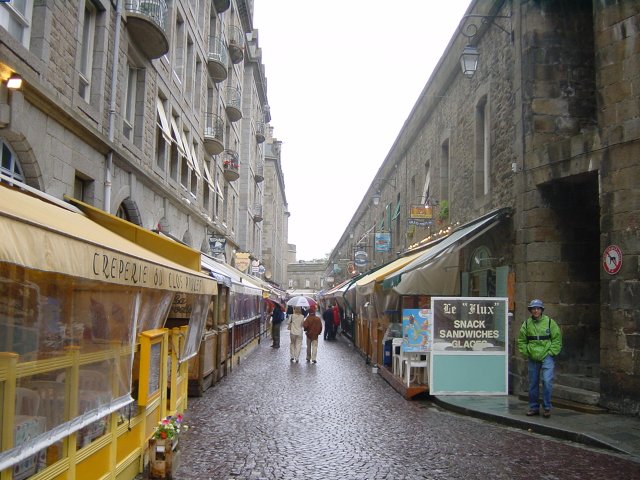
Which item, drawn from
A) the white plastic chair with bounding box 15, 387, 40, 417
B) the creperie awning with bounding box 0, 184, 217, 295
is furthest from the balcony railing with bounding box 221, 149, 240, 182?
the white plastic chair with bounding box 15, 387, 40, 417

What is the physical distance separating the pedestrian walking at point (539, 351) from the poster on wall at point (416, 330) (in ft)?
8.05

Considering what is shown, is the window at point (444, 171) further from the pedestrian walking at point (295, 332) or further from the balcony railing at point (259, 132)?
the balcony railing at point (259, 132)

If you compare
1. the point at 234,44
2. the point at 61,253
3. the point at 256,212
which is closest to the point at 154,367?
the point at 61,253

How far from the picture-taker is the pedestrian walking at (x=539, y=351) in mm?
9422

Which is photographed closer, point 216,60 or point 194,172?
point 194,172

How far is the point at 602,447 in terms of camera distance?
764cm

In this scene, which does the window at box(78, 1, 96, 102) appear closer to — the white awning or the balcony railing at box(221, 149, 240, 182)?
the white awning

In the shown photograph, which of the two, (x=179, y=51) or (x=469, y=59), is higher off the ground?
(x=179, y=51)

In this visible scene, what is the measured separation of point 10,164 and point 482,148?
1106 centimetres

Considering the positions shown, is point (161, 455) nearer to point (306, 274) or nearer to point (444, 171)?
point (444, 171)

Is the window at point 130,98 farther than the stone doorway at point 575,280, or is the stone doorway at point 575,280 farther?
the window at point 130,98

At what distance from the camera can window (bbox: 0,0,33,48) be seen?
9.26m

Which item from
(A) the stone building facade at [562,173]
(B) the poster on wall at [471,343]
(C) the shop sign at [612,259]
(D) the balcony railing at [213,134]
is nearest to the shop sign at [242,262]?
(D) the balcony railing at [213,134]

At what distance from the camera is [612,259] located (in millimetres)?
9797
